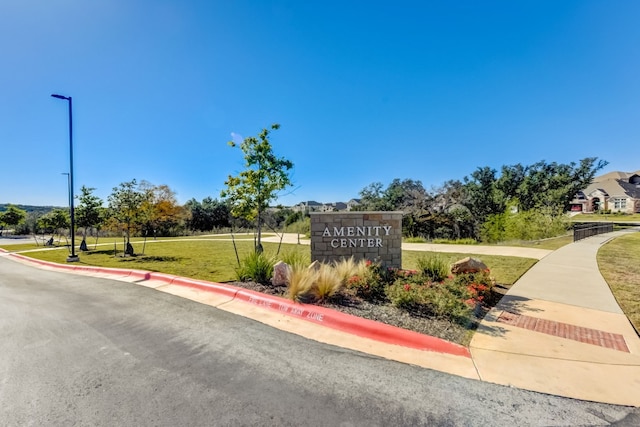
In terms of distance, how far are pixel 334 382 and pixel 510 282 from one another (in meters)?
6.59

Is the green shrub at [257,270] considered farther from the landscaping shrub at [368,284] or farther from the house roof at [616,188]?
the house roof at [616,188]

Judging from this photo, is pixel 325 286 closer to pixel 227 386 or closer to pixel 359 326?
pixel 359 326

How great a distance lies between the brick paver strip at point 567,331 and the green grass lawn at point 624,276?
0.90 m

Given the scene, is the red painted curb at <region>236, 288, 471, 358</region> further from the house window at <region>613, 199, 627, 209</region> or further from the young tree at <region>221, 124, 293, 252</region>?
the house window at <region>613, 199, 627, 209</region>

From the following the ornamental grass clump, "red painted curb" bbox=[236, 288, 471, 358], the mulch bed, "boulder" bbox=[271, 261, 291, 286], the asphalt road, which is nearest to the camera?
the asphalt road

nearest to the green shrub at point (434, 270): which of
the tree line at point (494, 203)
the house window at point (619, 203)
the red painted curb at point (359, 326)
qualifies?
the red painted curb at point (359, 326)

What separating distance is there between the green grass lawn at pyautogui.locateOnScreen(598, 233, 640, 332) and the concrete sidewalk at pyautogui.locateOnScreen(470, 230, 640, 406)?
0.70 feet

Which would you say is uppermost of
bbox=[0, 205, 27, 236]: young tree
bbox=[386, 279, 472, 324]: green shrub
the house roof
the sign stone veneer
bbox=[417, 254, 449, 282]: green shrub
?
the house roof

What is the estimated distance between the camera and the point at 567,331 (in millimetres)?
4660

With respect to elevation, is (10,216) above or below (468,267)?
above

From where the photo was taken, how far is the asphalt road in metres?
2.72

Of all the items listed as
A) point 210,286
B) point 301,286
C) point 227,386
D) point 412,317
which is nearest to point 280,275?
point 301,286

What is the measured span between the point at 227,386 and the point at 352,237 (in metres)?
5.42

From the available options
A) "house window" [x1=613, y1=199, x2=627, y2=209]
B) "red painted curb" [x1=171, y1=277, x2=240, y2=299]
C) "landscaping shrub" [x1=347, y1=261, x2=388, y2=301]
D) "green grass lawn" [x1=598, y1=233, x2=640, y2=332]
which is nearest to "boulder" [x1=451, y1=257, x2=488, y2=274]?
"landscaping shrub" [x1=347, y1=261, x2=388, y2=301]
